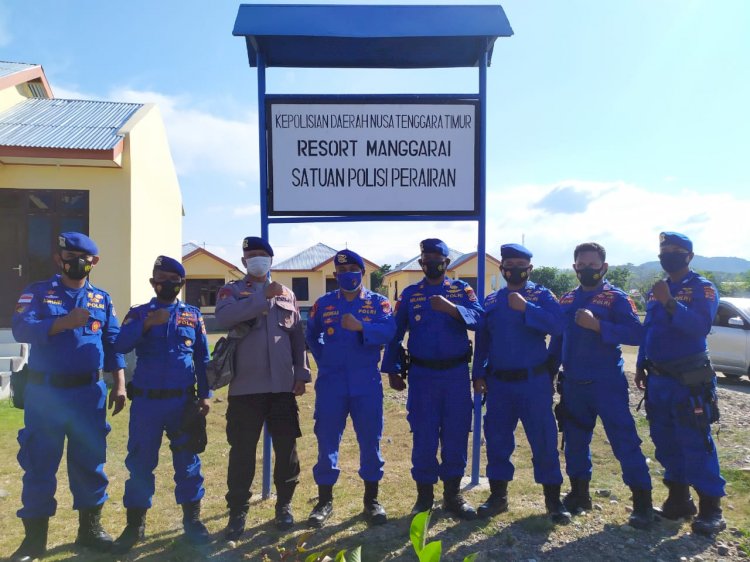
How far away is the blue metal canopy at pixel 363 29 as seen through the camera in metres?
4.37

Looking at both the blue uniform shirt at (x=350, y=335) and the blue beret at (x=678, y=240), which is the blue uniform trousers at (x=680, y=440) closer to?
the blue beret at (x=678, y=240)

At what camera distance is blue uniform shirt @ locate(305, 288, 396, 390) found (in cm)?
383

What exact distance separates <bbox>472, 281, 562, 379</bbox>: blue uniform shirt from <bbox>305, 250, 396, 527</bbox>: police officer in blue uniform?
778mm

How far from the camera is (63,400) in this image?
343 centimetres

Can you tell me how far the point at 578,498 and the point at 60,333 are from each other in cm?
384

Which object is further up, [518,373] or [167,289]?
[167,289]

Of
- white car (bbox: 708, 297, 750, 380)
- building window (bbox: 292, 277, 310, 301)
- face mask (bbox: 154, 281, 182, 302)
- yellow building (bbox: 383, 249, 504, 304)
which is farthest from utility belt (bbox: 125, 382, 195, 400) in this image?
building window (bbox: 292, 277, 310, 301)

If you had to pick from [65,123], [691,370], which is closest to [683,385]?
[691,370]

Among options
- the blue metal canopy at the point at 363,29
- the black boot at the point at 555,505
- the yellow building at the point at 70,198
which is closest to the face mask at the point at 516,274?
the black boot at the point at 555,505

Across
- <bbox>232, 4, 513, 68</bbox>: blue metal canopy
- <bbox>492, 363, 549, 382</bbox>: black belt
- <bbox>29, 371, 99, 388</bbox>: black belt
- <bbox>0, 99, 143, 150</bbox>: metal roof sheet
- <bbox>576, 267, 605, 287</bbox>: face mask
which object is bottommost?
<bbox>492, 363, 549, 382</bbox>: black belt

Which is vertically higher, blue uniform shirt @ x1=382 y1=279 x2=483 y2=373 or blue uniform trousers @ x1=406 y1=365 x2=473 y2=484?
blue uniform shirt @ x1=382 y1=279 x2=483 y2=373

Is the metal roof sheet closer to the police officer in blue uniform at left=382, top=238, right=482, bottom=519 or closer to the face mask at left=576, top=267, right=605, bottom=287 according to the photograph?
the police officer in blue uniform at left=382, top=238, right=482, bottom=519

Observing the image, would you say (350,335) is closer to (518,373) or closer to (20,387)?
(518,373)

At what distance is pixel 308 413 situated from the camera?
7914 mm
